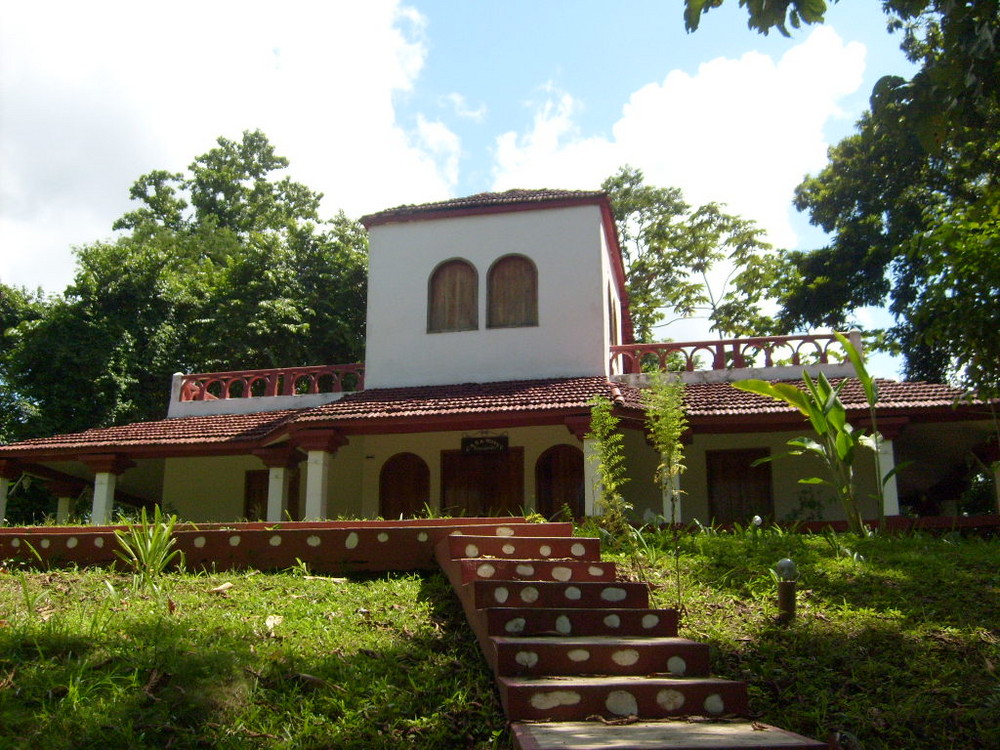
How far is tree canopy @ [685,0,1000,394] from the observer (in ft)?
17.5

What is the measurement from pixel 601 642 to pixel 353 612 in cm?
172

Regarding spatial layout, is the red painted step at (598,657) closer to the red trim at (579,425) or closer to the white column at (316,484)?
the red trim at (579,425)

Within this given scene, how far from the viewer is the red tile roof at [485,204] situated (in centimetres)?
1418

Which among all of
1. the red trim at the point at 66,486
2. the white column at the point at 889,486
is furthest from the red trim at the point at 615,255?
the red trim at the point at 66,486

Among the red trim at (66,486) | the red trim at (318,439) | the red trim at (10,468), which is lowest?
the red trim at (66,486)

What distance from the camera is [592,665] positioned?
191 inches

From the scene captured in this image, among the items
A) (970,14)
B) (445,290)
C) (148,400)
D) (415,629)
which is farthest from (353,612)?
(148,400)

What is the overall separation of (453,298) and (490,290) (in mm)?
630

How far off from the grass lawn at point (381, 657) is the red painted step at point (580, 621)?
0.23 metres

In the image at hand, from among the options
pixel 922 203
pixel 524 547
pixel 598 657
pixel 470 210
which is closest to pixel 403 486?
pixel 470 210

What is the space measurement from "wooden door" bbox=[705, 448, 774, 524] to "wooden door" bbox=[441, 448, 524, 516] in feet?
9.87

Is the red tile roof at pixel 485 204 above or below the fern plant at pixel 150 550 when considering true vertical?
above

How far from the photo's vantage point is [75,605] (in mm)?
5867

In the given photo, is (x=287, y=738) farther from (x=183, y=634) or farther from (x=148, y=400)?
(x=148, y=400)
